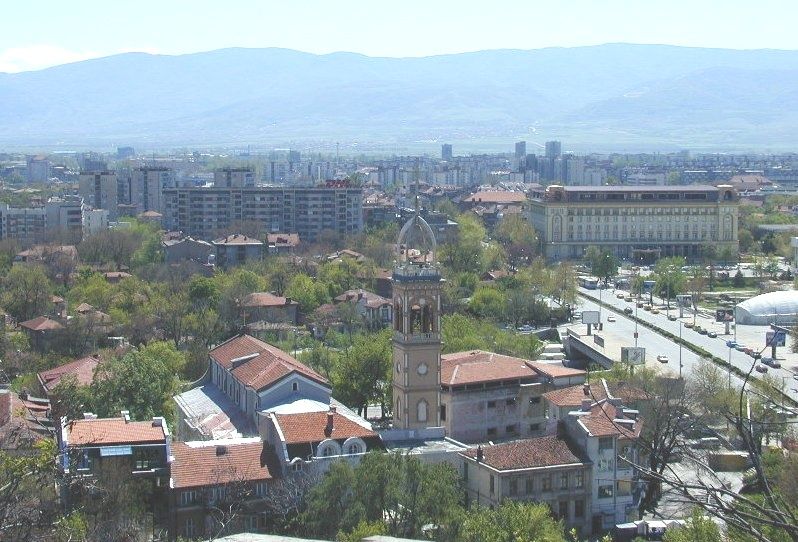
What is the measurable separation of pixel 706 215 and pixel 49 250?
41095mm

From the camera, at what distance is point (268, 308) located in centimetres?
4928

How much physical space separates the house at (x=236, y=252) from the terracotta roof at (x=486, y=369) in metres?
37.2

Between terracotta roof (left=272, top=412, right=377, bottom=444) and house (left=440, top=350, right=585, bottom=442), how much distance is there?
5.33 metres

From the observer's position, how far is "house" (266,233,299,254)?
7125 centimetres

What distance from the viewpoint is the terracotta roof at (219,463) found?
2162 centimetres

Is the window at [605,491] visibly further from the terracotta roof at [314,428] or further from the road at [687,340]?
the road at [687,340]

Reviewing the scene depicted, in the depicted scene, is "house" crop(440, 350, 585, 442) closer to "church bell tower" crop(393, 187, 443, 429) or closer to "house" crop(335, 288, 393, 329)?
"church bell tower" crop(393, 187, 443, 429)

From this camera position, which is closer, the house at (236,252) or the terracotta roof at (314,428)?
the terracotta roof at (314,428)

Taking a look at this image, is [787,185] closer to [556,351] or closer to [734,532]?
[556,351]

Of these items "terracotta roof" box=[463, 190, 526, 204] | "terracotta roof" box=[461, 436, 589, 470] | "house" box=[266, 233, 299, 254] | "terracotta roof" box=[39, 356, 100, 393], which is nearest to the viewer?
"terracotta roof" box=[461, 436, 589, 470]

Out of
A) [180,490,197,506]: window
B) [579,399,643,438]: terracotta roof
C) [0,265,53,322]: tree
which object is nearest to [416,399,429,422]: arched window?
[579,399,643,438]: terracotta roof

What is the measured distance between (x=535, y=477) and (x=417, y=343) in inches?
161

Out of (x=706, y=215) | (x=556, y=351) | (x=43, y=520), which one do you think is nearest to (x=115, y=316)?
(x=556, y=351)

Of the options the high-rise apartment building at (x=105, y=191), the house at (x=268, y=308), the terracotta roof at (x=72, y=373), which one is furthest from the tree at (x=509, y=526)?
the high-rise apartment building at (x=105, y=191)
